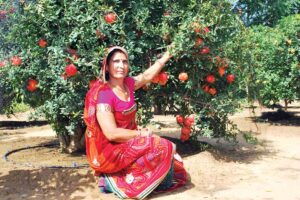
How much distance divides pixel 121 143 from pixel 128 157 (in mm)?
177

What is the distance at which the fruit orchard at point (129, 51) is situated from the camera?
19.0ft

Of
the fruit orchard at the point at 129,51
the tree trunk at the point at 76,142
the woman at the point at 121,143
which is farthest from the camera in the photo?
the tree trunk at the point at 76,142

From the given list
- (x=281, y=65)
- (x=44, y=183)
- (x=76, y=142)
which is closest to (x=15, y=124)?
(x=76, y=142)

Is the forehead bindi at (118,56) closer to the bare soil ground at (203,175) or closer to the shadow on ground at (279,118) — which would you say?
the bare soil ground at (203,175)

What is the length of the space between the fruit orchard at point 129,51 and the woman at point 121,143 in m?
0.70

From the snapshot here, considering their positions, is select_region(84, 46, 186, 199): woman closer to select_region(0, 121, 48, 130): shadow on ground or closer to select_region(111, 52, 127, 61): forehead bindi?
select_region(111, 52, 127, 61): forehead bindi

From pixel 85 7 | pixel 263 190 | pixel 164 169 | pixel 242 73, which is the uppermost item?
pixel 85 7

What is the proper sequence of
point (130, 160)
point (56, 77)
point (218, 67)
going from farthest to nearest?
1. point (218, 67)
2. point (56, 77)
3. point (130, 160)

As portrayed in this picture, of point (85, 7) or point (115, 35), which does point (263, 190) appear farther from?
point (85, 7)

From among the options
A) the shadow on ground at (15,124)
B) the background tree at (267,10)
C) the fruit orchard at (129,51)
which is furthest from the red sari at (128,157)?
the background tree at (267,10)

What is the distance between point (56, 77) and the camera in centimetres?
582

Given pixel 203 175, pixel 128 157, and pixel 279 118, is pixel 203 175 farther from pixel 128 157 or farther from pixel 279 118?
pixel 279 118

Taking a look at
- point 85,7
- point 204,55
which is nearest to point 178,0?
point 204,55

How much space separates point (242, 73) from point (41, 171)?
3370mm
